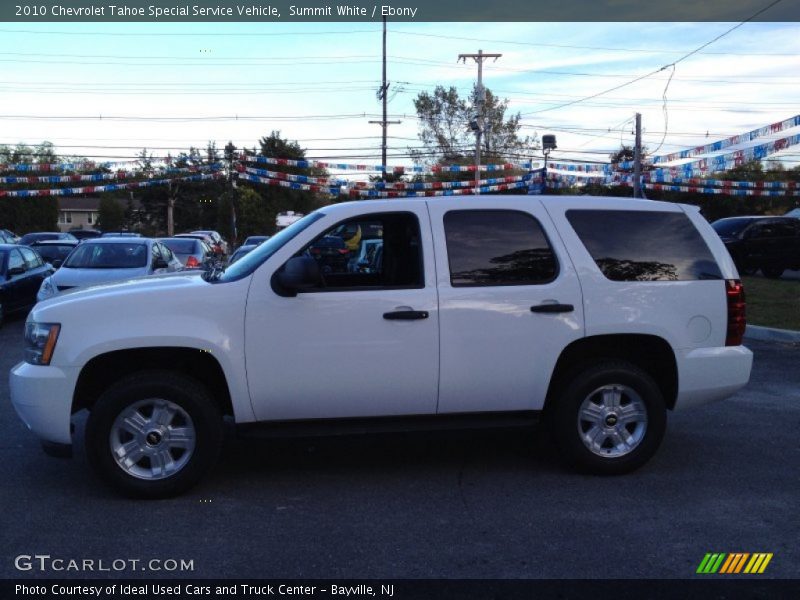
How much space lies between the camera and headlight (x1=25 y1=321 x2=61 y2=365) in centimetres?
523

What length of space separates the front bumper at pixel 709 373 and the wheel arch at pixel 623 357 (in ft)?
0.20

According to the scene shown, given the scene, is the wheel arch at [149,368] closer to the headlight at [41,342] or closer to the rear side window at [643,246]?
the headlight at [41,342]

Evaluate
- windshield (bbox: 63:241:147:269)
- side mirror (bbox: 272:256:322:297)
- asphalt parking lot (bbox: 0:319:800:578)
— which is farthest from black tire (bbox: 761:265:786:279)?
side mirror (bbox: 272:256:322:297)

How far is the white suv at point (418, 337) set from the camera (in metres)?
5.25

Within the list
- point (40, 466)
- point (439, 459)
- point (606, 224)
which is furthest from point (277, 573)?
point (606, 224)

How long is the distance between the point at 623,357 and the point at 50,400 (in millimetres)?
3922

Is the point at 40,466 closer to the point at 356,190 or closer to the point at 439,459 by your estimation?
the point at 439,459

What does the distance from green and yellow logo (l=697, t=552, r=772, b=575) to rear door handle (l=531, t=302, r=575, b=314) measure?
A: 1.84 m

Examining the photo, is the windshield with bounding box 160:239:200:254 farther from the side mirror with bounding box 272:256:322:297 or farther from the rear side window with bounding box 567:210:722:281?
the rear side window with bounding box 567:210:722:281

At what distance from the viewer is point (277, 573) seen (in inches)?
163

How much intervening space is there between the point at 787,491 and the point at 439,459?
7.82 ft

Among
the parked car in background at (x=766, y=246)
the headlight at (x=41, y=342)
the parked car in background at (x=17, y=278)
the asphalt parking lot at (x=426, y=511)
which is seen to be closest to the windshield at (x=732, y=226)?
the parked car in background at (x=766, y=246)

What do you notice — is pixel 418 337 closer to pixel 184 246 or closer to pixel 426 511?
pixel 426 511

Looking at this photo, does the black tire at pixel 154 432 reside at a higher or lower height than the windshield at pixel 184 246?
lower
